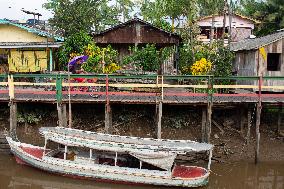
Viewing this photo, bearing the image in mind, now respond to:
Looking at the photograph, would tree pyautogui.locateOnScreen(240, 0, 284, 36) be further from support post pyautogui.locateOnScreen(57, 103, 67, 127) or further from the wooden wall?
support post pyautogui.locateOnScreen(57, 103, 67, 127)

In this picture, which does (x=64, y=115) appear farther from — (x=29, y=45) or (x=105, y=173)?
(x=29, y=45)

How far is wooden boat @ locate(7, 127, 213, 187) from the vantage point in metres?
14.2

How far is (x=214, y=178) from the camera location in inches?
615

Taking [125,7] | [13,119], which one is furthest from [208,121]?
[125,7]

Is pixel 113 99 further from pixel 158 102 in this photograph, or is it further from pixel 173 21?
pixel 173 21

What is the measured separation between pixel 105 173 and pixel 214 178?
4.37 m

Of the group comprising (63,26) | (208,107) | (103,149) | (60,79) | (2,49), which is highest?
(63,26)

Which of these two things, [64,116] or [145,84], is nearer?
[145,84]

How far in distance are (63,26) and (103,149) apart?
18.2 meters

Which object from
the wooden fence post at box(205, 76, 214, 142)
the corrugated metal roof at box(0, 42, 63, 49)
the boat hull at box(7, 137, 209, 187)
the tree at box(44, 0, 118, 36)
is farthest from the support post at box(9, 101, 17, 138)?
the tree at box(44, 0, 118, 36)

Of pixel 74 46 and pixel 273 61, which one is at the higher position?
pixel 74 46

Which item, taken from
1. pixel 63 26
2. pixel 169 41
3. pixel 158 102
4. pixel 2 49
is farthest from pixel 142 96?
pixel 63 26

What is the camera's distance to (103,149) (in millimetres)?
14617

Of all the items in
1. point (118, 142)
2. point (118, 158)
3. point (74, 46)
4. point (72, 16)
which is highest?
point (72, 16)
